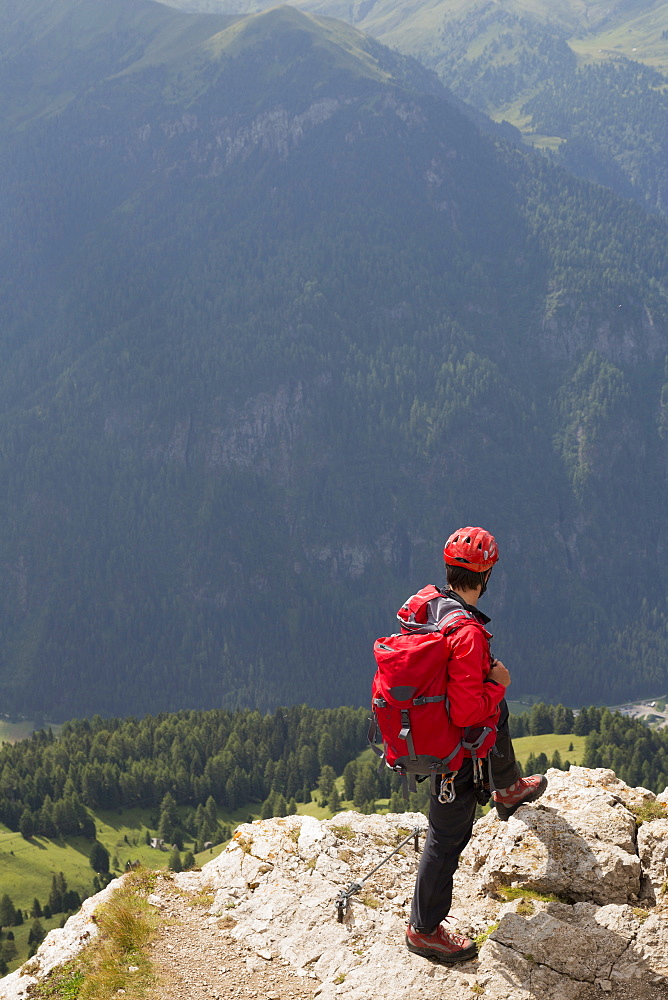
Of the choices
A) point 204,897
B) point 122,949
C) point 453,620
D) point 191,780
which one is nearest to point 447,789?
point 453,620

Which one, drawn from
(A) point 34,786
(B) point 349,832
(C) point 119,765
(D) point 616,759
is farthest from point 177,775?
(B) point 349,832

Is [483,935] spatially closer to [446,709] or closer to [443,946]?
[443,946]

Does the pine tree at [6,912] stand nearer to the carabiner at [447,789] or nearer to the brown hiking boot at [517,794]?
the brown hiking boot at [517,794]

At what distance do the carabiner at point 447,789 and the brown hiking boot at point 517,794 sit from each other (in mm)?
3577

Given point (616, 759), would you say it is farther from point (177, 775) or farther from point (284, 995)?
point (284, 995)

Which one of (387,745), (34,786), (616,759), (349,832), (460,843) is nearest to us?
(387,745)

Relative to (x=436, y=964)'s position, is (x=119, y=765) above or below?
below

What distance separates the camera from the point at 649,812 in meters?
18.8

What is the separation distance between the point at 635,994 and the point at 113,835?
190418mm

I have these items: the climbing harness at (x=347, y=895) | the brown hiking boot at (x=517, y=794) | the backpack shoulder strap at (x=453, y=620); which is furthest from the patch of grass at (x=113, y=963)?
the backpack shoulder strap at (x=453, y=620)

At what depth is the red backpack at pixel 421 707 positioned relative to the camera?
512 inches

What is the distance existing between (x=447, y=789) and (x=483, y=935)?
377 cm

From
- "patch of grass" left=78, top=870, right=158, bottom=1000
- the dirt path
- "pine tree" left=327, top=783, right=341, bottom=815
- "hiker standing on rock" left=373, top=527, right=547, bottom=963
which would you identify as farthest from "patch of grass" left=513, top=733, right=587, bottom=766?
"hiker standing on rock" left=373, top=527, right=547, bottom=963

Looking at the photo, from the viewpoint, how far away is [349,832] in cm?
2091
